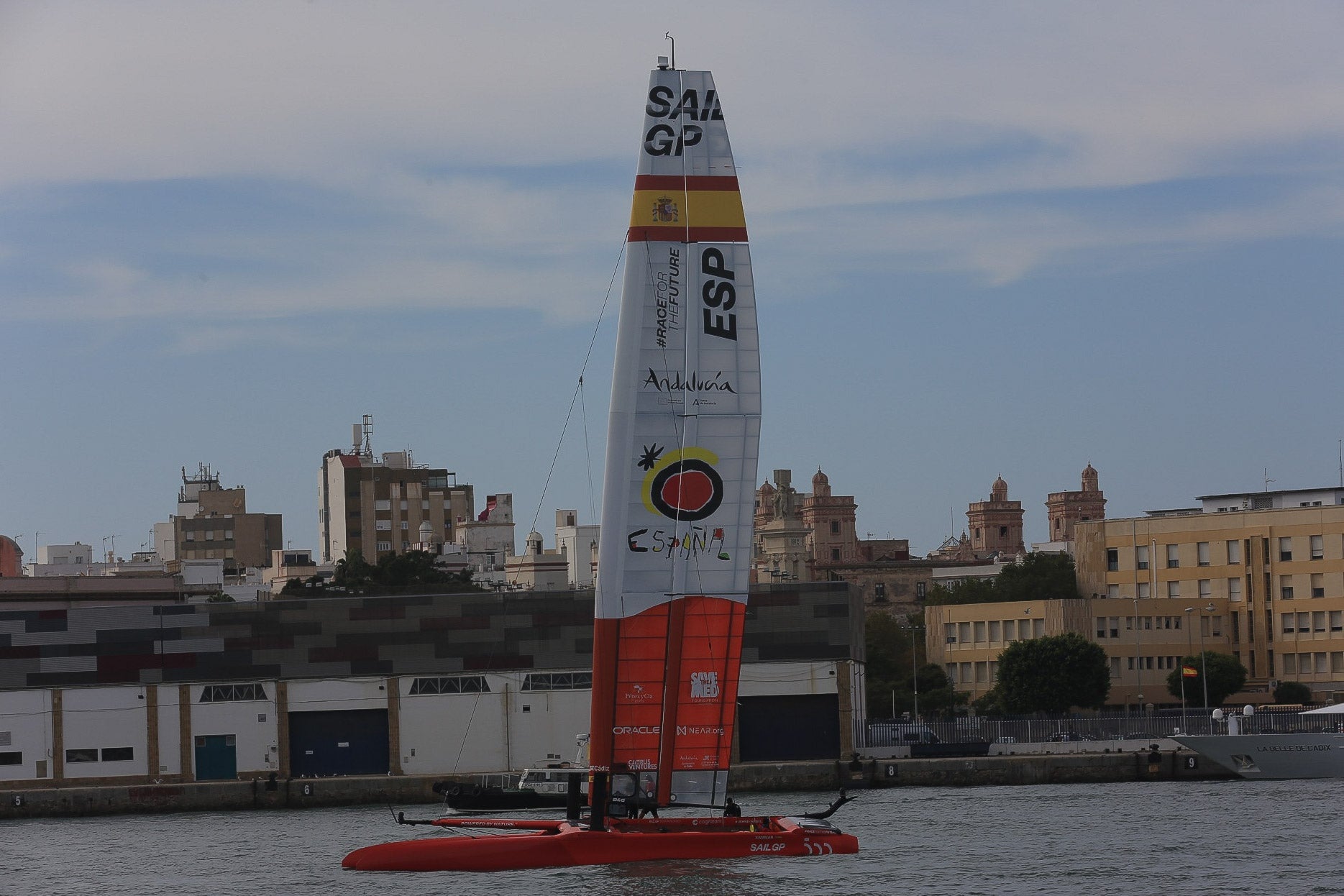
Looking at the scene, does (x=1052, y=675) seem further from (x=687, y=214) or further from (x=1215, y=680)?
(x=687, y=214)

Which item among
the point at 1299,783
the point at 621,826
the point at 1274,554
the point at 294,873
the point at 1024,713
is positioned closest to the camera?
the point at 621,826

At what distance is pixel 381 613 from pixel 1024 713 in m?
36.8

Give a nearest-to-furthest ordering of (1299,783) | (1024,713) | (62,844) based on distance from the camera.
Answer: (62,844) → (1299,783) → (1024,713)

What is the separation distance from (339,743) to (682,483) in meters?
32.1

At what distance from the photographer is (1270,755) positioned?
6047 centimetres

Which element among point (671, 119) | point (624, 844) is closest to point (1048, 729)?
point (624, 844)

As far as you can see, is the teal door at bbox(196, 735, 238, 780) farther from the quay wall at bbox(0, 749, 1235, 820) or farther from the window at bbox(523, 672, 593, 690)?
the window at bbox(523, 672, 593, 690)

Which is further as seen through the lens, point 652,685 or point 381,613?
point 381,613

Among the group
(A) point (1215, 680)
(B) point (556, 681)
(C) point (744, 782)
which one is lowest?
(C) point (744, 782)

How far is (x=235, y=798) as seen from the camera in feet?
193

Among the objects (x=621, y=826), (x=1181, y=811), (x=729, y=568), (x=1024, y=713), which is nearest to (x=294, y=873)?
(x=621, y=826)

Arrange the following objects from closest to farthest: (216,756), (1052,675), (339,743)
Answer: (216,756) → (339,743) → (1052,675)

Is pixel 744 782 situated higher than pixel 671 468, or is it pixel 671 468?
pixel 671 468

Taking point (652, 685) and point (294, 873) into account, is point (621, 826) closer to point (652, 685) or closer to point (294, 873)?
point (652, 685)
